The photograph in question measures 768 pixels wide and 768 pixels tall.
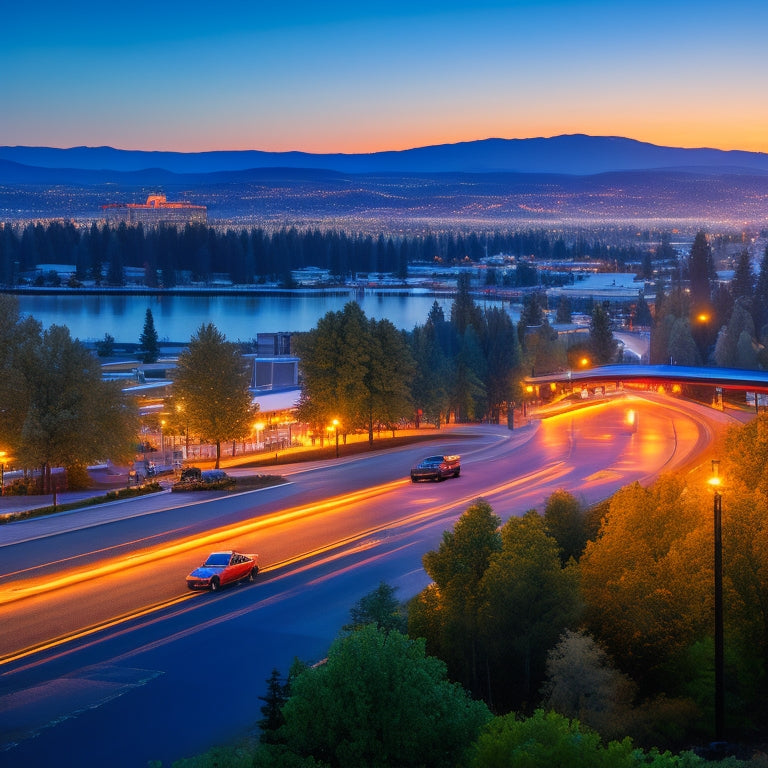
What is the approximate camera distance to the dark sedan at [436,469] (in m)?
27.5

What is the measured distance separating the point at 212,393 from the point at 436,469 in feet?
25.4

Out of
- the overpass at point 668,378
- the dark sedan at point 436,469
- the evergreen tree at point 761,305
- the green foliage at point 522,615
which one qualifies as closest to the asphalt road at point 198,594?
the dark sedan at point 436,469

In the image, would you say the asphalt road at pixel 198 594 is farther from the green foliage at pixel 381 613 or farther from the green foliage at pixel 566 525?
the green foliage at pixel 566 525

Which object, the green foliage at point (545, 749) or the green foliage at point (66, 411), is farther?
the green foliage at point (66, 411)

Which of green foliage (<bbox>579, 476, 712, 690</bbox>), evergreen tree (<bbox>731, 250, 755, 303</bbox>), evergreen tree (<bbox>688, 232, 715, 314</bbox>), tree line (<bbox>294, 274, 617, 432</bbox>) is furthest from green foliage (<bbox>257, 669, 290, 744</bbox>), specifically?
evergreen tree (<bbox>731, 250, 755, 303</bbox>)

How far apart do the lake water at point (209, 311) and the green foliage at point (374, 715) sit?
303ft

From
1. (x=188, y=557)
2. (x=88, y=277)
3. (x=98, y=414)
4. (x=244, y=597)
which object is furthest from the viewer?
(x=88, y=277)

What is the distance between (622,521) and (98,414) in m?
17.1

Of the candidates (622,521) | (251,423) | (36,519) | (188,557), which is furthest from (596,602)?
(251,423)

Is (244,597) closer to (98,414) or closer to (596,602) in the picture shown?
(596,602)

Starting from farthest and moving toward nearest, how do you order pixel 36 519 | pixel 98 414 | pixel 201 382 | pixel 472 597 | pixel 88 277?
pixel 88 277, pixel 201 382, pixel 98 414, pixel 36 519, pixel 472 597

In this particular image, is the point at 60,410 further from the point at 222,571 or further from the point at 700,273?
the point at 700,273

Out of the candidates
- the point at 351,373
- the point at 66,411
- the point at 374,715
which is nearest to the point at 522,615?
the point at 374,715

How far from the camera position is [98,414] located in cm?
2789
